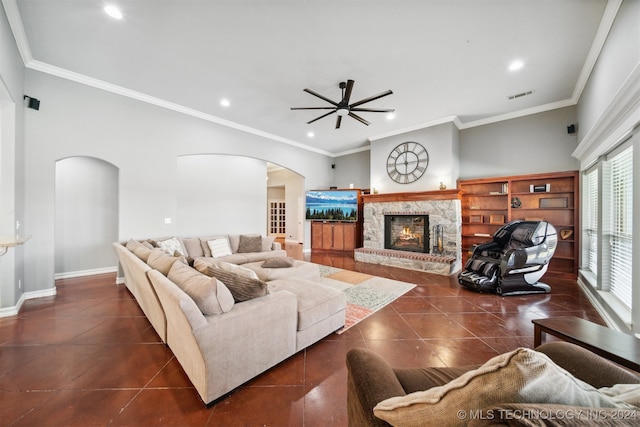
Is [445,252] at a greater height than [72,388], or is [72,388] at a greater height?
[445,252]

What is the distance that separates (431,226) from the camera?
546 centimetres

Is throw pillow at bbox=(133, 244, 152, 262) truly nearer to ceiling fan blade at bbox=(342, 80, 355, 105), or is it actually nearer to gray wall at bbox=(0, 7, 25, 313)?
gray wall at bbox=(0, 7, 25, 313)

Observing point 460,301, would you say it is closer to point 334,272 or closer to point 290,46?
point 334,272

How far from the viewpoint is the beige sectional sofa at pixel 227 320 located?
1.52m

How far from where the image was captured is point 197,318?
1.47 metres

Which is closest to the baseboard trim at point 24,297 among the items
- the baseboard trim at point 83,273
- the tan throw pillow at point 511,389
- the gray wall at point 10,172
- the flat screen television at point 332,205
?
the gray wall at point 10,172

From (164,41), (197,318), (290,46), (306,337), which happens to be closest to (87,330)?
(197,318)

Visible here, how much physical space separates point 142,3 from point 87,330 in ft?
11.7

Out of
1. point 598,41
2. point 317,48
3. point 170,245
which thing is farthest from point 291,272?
point 598,41

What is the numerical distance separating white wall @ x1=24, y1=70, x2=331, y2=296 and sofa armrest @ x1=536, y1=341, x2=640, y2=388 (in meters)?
5.59

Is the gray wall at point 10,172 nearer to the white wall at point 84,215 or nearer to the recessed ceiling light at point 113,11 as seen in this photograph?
the recessed ceiling light at point 113,11

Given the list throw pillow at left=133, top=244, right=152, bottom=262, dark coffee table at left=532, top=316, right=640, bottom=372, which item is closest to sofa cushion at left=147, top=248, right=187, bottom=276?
throw pillow at left=133, top=244, right=152, bottom=262

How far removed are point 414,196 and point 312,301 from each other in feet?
14.5

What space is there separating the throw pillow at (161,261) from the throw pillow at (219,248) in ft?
7.32
